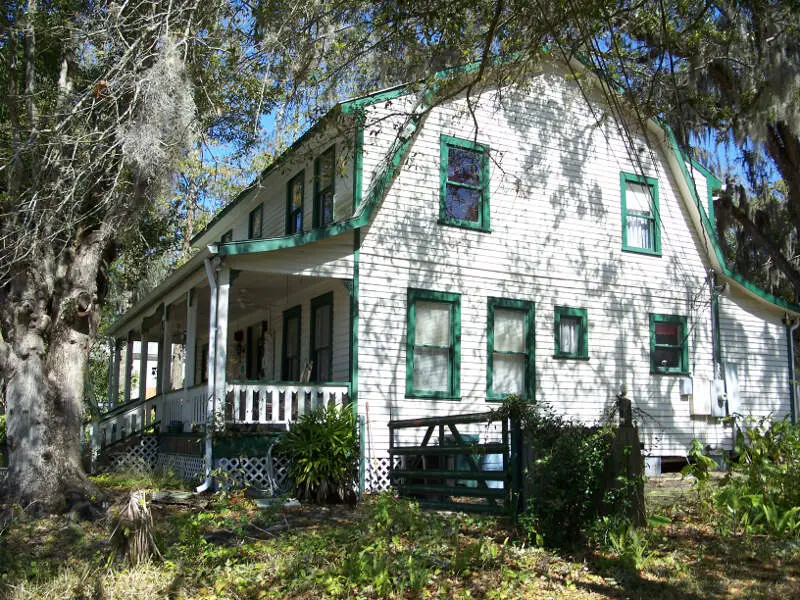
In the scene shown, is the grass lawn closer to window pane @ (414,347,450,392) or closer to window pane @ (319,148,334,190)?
window pane @ (414,347,450,392)

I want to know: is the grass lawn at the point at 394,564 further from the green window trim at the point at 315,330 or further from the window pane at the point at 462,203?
the window pane at the point at 462,203

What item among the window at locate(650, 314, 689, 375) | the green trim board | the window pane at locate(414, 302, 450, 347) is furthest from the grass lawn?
the green trim board

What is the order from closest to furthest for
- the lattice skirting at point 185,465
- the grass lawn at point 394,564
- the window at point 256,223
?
the grass lawn at point 394,564 < the lattice skirting at point 185,465 < the window at point 256,223

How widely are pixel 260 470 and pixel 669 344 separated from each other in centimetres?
884

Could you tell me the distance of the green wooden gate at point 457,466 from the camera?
28.4 feet

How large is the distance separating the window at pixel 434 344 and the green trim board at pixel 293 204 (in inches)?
141

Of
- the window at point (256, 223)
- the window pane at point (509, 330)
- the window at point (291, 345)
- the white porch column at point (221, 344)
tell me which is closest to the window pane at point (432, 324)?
the window pane at point (509, 330)

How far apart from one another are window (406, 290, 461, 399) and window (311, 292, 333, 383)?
154cm

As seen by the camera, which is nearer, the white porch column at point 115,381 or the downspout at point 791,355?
the downspout at point 791,355

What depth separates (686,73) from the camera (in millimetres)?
15609

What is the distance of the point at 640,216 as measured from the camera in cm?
1638

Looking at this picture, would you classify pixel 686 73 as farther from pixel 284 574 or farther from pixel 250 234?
pixel 284 574

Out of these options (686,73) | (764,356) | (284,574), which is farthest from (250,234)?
(284,574)

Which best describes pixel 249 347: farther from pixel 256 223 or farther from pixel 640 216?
pixel 640 216
